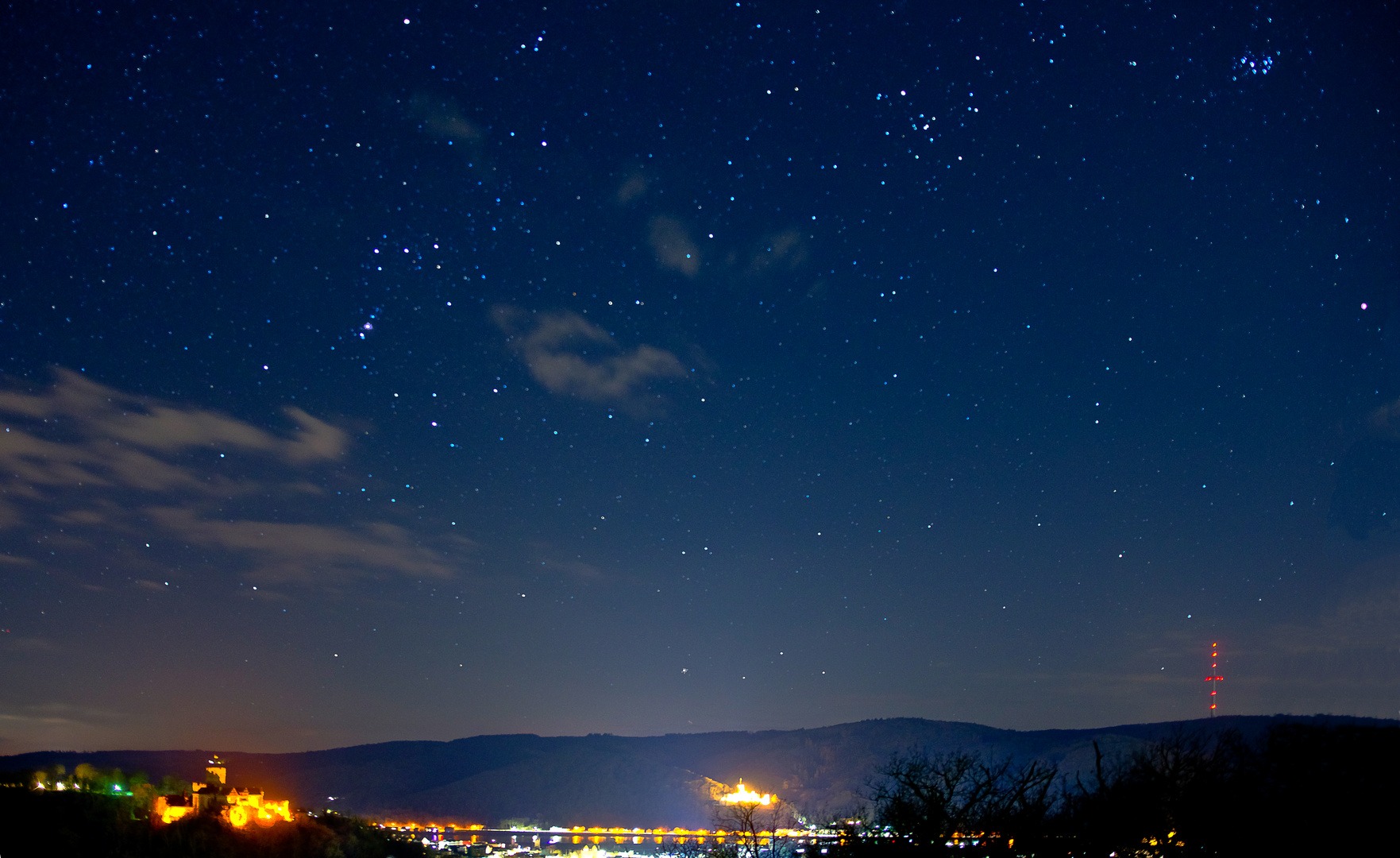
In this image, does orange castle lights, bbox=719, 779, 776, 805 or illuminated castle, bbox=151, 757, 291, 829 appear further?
orange castle lights, bbox=719, 779, 776, 805

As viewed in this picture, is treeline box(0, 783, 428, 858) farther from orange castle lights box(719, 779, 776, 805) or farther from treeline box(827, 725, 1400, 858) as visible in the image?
orange castle lights box(719, 779, 776, 805)

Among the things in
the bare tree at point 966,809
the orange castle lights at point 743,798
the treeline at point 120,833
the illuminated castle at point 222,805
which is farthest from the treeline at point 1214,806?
the orange castle lights at point 743,798

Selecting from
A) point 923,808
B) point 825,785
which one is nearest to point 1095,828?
point 923,808

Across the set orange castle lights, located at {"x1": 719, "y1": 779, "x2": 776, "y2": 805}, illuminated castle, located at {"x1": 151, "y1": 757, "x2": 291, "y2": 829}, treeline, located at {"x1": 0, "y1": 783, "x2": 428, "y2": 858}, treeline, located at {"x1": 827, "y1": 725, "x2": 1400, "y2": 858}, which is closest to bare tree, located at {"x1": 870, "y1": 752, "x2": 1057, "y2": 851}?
treeline, located at {"x1": 827, "y1": 725, "x2": 1400, "y2": 858}

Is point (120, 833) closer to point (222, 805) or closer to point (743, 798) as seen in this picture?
point (222, 805)

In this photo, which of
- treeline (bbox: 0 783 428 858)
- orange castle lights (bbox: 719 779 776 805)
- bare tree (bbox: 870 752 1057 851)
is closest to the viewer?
bare tree (bbox: 870 752 1057 851)

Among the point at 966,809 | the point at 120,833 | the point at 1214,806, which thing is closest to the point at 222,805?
the point at 120,833
